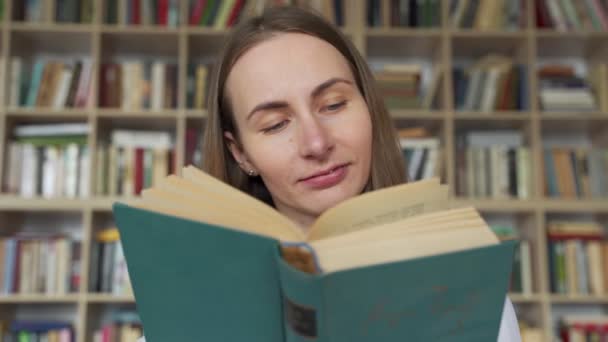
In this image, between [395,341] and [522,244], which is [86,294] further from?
[395,341]

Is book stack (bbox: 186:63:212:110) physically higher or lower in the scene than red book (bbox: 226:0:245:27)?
lower

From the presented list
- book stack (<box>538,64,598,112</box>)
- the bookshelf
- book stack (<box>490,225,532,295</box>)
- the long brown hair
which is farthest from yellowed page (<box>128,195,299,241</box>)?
book stack (<box>538,64,598,112</box>)

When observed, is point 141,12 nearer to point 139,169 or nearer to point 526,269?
point 139,169

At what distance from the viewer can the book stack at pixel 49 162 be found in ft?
8.99

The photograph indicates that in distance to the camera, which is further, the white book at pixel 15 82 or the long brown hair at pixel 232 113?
the white book at pixel 15 82

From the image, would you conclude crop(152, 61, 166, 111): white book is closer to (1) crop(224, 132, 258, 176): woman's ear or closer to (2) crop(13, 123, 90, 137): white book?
(2) crop(13, 123, 90, 137): white book

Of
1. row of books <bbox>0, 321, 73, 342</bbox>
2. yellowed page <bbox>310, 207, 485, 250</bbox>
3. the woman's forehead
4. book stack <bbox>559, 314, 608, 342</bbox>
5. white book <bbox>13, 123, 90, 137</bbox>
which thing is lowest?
yellowed page <bbox>310, 207, 485, 250</bbox>

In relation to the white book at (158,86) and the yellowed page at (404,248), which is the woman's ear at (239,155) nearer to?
the yellowed page at (404,248)

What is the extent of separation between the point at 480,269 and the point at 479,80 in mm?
2488

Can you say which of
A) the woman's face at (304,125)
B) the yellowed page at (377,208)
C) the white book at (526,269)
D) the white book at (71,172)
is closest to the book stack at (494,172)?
the white book at (526,269)

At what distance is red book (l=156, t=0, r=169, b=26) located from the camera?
9.50 feet

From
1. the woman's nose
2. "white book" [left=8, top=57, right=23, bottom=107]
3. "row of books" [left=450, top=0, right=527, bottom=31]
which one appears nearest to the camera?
the woman's nose

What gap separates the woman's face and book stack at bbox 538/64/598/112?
2.22 meters

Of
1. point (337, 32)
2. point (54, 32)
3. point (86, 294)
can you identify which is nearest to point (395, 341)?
point (337, 32)
